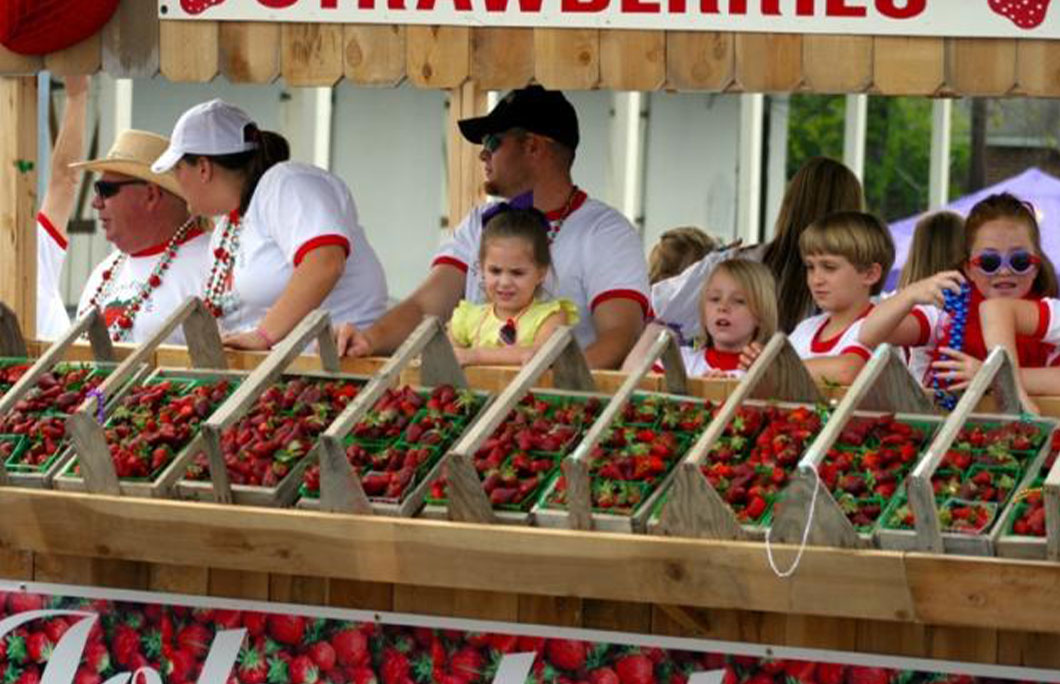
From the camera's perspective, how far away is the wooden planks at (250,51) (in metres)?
5.75

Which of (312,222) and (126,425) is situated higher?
(312,222)

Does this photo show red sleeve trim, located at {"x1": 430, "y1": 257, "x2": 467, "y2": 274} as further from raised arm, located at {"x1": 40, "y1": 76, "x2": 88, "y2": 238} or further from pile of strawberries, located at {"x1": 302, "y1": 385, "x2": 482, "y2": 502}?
raised arm, located at {"x1": 40, "y1": 76, "x2": 88, "y2": 238}

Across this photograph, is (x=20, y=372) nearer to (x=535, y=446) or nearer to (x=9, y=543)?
(x=9, y=543)

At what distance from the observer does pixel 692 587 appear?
177 inches

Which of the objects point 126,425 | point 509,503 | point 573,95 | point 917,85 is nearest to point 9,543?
point 126,425

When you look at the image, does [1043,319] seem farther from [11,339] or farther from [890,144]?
[890,144]

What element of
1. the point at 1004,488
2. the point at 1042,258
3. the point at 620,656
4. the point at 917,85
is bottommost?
the point at 620,656

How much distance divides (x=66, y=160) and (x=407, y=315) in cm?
213

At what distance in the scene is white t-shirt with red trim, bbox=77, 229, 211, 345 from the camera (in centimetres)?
647

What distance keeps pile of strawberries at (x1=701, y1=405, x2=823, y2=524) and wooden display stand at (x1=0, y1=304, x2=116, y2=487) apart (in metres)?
1.43

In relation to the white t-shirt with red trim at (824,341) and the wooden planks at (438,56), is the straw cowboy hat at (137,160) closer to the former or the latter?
the wooden planks at (438,56)

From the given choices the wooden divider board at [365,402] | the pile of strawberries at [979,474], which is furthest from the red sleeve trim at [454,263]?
the pile of strawberries at [979,474]

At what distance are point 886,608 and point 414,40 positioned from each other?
2004mm

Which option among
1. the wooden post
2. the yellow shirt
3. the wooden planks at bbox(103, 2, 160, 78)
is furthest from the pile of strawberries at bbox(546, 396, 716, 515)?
the wooden post
